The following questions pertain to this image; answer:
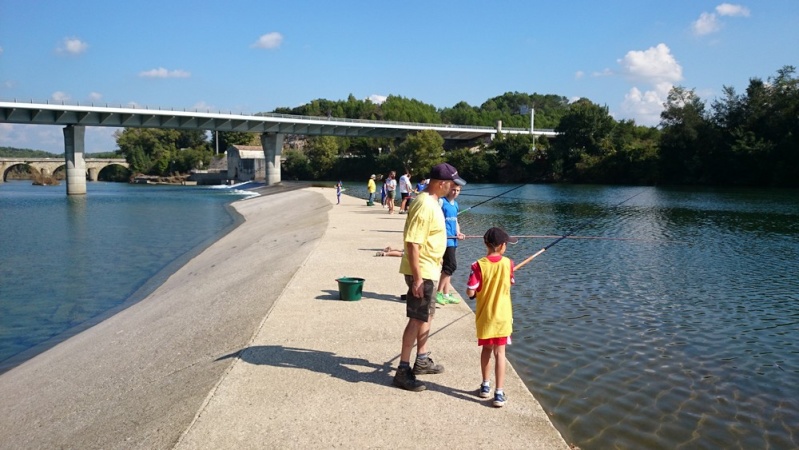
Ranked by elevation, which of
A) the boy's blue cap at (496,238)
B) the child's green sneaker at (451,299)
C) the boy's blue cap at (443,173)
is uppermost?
the boy's blue cap at (443,173)

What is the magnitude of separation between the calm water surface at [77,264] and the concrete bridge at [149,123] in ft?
87.3

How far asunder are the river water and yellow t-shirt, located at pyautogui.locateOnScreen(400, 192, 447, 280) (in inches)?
63.6

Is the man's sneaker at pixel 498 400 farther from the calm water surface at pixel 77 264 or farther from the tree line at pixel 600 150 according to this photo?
the tree line at pixel 600 150

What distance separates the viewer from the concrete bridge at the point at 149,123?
66.3 m

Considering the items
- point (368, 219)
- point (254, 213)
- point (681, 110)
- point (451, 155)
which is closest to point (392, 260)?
point (368, 219)

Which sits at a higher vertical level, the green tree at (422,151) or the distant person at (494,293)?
the green tree at (422,151)

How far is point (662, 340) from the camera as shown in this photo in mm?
9414

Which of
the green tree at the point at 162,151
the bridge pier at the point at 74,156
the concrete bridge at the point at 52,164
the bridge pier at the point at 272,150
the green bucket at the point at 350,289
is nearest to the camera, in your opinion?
the green bucket at the point at 350,289

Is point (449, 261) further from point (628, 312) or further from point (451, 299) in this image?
point (628, 312)

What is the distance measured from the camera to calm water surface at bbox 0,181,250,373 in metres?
14.0

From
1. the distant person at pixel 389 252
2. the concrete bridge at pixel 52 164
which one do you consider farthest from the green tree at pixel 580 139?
the concrete bridge at pixel 52 164

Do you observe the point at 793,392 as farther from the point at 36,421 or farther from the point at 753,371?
the point at 36,421

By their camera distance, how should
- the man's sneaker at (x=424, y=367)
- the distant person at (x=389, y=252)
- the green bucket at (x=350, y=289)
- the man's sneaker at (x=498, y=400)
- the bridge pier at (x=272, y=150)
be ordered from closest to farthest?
the man's sneaker at (x=498, y=400)
the man's sneaker at (x=424, y=367)
the green bucket at (x=350, y=289)
the distant person at (x=389, y=252)
the bridge pier at (x=272, y=150)

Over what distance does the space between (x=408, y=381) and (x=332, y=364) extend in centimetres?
119
